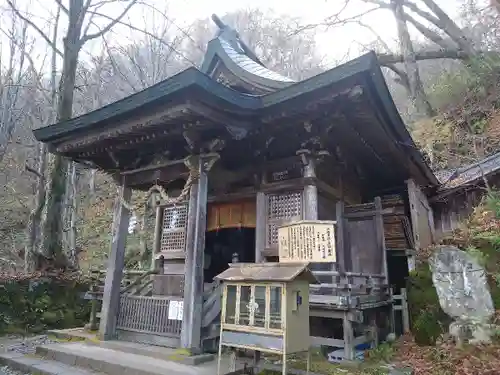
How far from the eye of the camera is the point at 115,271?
280 inches

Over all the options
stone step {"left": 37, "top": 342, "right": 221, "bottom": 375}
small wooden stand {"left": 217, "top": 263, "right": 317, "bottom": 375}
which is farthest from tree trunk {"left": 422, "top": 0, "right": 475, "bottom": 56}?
stone step {"left": 37, "top": 342, "right": 221, "bottom": 375}

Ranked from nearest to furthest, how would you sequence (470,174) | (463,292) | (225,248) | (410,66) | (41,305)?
(463,292), (41,305), (225,248), (470,174), (410,66)

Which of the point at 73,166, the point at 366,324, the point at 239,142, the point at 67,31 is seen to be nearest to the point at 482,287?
the point at 366,324

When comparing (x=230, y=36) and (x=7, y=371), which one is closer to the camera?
(x=7, y=371)

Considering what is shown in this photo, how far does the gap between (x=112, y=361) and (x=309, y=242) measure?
338 cm

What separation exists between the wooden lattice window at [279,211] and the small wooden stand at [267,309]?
257cm

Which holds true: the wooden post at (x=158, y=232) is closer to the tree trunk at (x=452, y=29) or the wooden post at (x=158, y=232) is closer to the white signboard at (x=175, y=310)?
the white signboard at (x=175, y=310)

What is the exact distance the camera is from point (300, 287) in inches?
176

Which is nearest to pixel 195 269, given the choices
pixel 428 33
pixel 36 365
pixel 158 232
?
pixel 36 365

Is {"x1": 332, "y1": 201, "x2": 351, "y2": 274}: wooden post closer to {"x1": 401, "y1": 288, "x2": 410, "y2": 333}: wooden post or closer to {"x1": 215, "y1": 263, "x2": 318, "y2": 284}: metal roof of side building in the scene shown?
{"x1": 401, "y1": 288, "x2": 410, "y2": 333}: wooden post

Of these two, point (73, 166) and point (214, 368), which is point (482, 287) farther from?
point (73, 166)

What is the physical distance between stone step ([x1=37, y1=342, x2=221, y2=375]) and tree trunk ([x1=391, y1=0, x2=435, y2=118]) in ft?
59.5

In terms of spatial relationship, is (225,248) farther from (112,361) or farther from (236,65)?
(112,361)

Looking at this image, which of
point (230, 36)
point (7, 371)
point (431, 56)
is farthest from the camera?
point (431, 56)
